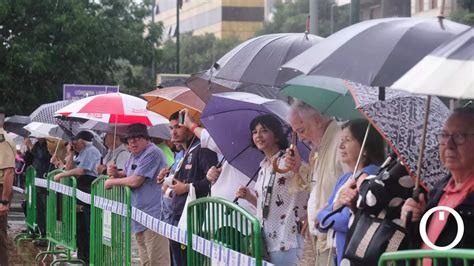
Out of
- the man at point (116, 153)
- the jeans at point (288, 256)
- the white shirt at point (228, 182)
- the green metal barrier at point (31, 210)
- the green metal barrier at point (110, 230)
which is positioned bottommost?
the green metal barrier at point (31, 210)

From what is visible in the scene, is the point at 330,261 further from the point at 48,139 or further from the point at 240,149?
the point at 48,139

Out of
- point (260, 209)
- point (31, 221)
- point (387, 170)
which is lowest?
point (31, 221)

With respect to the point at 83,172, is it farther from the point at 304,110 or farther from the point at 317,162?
the point at 317,162

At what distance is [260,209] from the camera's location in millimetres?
7633

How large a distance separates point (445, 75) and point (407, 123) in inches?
58.2

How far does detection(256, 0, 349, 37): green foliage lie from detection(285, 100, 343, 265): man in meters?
55.2

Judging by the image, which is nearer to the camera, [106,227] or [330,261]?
[330,261]

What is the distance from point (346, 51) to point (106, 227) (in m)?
5.54

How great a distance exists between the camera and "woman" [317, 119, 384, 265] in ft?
20.3

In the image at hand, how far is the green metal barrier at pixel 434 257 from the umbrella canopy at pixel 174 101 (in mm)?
5416

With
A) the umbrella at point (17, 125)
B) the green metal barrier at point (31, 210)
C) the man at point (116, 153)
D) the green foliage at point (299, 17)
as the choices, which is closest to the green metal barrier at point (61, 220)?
the man at point (116, 153)

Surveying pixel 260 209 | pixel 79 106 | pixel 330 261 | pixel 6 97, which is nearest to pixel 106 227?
pixel 79 106

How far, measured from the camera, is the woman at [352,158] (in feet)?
20.3

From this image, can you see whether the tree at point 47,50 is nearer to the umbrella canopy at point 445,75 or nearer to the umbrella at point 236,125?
the umbrella at point 236,125
